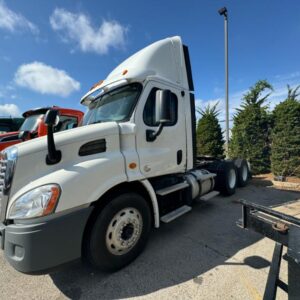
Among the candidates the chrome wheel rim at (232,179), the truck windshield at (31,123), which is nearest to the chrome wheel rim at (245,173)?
the chrome wheel rim at (232,179)

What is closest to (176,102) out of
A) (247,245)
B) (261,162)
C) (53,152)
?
(53,152)

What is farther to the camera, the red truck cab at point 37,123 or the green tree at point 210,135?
the green tree at point 210,135

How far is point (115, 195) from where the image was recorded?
2.74 m

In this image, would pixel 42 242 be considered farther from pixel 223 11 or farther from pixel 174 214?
pixel 223 11

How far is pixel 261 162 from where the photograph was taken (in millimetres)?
9031

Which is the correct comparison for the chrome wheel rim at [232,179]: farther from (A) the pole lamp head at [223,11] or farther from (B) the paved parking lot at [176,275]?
(A) the pole lamp head at [223,11]

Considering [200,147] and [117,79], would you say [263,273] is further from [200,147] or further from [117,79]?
[200,147]

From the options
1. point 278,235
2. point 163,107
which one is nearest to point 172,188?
point 163,107

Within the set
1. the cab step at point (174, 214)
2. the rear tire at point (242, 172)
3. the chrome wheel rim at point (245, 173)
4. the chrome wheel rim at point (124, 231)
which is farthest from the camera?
the chrome wheel rim at point (245, 173)

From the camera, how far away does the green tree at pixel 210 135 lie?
10.7m

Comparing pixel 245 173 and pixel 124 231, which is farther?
pixel 245 173

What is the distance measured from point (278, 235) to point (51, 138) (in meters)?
2.39

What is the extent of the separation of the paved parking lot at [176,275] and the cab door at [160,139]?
1.20 meters

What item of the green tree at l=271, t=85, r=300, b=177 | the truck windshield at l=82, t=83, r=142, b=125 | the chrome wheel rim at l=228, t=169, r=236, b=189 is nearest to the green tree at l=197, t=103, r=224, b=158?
the green tree at l=271, t=85, r=300, b=177
